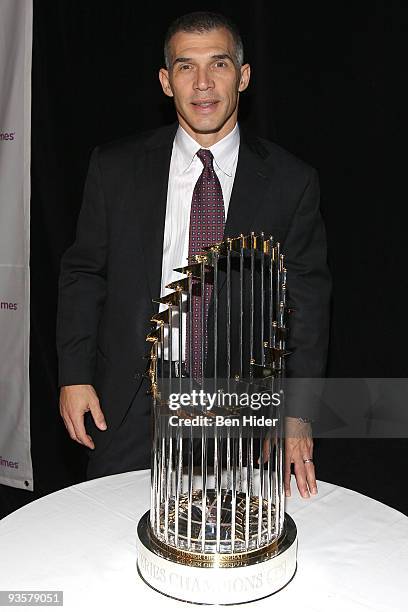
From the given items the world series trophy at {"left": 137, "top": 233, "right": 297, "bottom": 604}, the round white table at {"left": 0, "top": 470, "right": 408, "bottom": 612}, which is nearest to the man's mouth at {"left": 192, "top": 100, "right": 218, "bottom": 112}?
the world series trophy at {"left": 137, "top": 233, "right": 297, "bottom": 604}

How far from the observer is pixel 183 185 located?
190 cm

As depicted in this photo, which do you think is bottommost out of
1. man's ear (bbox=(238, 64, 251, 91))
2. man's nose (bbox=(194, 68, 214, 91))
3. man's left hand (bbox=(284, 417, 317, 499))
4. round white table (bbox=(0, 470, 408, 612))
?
round white table (bbox=(0, 470, 408, 612))

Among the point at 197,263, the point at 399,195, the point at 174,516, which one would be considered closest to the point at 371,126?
the point at 399,195

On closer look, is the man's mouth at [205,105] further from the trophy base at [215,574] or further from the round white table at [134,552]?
the trophy base at [215,574]

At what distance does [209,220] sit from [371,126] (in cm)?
90

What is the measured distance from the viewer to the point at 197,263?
4.27 ft

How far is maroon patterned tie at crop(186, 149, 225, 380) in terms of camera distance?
5.90 ft

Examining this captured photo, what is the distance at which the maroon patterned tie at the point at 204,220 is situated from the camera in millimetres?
1798

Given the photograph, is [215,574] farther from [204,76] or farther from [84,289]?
[204,76]

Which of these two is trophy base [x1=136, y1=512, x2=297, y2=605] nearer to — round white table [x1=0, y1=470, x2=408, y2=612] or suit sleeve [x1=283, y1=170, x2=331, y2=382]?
round white table [x1=0, y1=470, x2=408, y2=612]

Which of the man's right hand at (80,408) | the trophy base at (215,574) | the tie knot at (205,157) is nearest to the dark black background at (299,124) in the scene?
the tie knot at (205,157)

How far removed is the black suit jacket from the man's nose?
0.71 ft

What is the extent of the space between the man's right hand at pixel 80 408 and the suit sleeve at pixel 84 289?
0.03 m

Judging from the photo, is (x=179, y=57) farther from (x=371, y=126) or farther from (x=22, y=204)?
(x=22, y=204)
